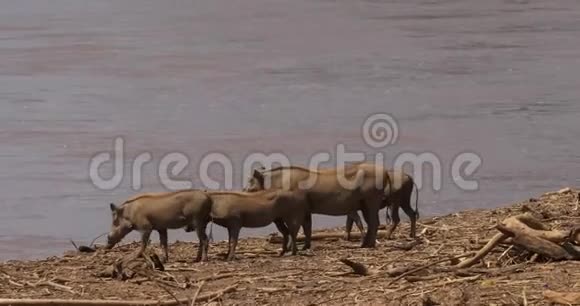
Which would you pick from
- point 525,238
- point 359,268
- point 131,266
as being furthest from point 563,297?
point 131,266

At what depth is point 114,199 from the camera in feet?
50.3

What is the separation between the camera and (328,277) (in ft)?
28.7

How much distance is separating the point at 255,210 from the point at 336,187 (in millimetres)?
709

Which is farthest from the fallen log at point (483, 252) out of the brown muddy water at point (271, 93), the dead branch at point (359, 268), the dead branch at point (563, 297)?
the brown muddy water at point (271, 93)

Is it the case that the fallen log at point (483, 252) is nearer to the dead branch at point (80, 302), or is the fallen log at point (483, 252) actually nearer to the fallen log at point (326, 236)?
the dead branch at point (80, 302)

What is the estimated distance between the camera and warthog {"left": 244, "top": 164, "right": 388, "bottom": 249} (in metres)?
11.2

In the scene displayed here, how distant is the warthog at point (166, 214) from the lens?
35.4 ft

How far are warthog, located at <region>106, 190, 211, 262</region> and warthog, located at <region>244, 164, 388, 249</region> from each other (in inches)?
26.1

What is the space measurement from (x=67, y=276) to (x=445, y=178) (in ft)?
24.9

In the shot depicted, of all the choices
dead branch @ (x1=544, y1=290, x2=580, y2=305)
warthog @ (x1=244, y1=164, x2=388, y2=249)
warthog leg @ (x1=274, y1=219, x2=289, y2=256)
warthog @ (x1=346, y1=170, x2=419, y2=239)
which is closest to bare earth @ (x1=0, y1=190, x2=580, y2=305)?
dead branch @ (x1=544, y1=290, x2=580, y2=305)

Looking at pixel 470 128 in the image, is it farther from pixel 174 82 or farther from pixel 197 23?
pixel 197 23

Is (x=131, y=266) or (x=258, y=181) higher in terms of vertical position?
(x=258, y=181)

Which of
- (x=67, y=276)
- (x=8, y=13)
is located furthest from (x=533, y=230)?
(x=8, y=13)

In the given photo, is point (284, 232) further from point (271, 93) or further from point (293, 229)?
point (271, 93)
